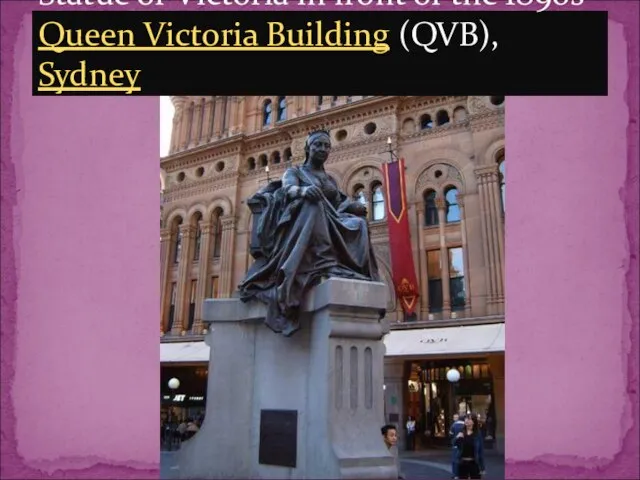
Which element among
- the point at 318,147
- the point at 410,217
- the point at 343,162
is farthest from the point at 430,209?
the point at 318,147

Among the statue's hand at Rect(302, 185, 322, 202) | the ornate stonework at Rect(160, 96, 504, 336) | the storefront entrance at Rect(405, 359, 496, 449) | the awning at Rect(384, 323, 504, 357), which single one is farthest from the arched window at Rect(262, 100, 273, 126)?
the statue's hand at Rect(302, 185, 322, 202)

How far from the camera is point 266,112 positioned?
3394cm

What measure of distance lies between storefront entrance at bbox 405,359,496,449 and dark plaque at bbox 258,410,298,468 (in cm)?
1942

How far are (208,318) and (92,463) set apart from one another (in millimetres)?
2593

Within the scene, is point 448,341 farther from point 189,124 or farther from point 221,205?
point 189,124

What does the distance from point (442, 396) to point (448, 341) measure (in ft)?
14.8

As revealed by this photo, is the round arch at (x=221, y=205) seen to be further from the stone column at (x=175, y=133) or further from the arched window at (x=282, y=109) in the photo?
the stone column at (x=175, y=133)

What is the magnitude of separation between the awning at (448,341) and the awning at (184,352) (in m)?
8.30

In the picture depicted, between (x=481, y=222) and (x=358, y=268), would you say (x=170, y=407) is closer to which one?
(x=481, y=222)

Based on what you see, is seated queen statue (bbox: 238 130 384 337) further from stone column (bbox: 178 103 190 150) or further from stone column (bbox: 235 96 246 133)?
stone column (bbox: 178 103 190 150)

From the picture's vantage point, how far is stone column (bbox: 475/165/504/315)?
22.8 m

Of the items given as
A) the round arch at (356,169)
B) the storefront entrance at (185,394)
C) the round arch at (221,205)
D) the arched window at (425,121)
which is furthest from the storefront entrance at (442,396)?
the round arch at (221,205)

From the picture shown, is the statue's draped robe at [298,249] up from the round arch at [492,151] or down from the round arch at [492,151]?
down

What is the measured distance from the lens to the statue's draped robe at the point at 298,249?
5.25 meters
